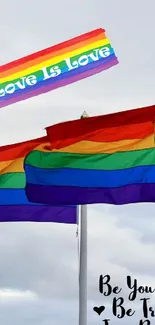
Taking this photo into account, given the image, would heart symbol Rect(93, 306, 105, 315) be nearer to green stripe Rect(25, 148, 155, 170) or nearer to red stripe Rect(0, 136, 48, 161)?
red stripe Rect(0, 136, 48, 161)

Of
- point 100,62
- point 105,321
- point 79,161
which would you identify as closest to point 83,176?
point 79,161

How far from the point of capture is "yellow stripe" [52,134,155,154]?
19500 millimetres

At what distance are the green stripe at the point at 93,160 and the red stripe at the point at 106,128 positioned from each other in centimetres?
35

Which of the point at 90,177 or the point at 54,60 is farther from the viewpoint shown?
the point at 54,60

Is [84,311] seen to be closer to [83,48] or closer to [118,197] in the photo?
[118,197]

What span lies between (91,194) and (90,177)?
0.45 metres

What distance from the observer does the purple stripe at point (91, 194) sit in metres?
18.9

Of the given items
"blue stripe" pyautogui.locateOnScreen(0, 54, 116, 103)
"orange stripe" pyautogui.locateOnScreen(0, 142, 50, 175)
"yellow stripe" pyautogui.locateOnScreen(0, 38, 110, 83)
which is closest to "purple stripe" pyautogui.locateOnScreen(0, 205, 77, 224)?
"orange stripe" pyautogui.locateOnScreen(0, 142, 50, 175)

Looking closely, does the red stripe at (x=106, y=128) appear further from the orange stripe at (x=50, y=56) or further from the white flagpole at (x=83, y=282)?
the orange stripe at (x=50, y=56)

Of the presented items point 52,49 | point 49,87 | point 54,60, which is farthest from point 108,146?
point 52,49

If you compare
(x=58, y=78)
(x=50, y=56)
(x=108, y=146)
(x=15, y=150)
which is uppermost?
(x=50, y=56)

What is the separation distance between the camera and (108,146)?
19844 millimetres

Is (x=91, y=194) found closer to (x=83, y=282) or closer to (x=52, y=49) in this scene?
(x=83, y=282)

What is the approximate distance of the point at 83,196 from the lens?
1959 cm
